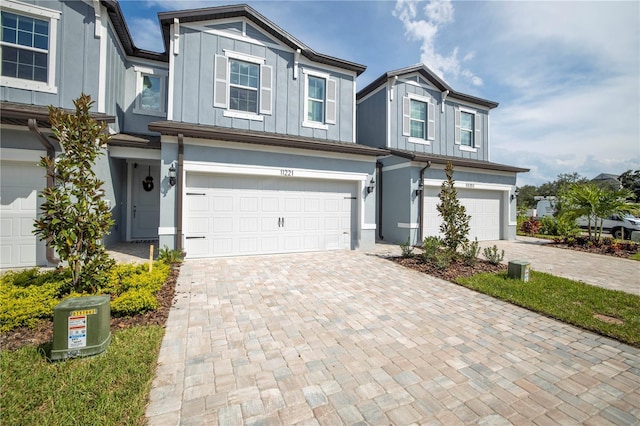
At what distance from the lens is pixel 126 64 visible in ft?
33.7

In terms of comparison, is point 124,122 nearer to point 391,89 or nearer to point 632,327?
point 391,89

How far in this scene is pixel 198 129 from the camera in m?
7.68

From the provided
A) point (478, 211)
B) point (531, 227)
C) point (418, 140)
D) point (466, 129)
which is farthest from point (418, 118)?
point (531, 227)

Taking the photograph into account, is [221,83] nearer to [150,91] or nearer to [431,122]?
[150,91]

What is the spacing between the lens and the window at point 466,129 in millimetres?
14305

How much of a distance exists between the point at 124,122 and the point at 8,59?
3316mm

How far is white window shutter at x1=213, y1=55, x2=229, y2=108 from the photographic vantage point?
894cm

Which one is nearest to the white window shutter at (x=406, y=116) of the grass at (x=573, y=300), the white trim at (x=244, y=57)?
the white trim at (x=244, y=57)

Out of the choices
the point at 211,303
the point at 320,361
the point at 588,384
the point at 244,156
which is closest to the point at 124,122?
the point at 244,156

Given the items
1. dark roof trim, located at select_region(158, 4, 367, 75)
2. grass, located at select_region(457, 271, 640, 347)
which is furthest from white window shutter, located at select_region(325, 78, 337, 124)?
grass, located at select_region(457, 271, 640, 347)

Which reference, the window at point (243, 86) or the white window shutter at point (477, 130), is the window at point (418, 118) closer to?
the white window shutter at point (477, 130)

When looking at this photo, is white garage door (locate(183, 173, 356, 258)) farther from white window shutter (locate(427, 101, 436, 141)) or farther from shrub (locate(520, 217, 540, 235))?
shrub (locate(520, 217, 540, 235))

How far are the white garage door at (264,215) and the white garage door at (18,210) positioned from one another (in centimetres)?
342

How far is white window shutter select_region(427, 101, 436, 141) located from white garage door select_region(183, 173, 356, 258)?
5.75m
